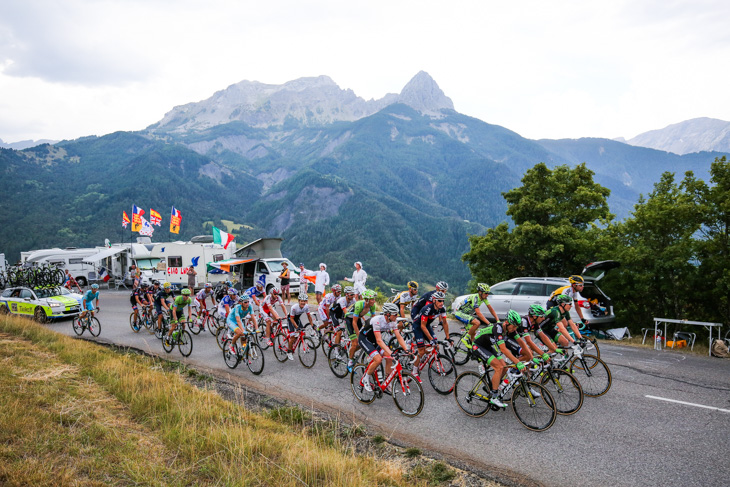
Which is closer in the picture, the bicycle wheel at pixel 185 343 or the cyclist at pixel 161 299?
the bicycle wheel at pixel 185 343

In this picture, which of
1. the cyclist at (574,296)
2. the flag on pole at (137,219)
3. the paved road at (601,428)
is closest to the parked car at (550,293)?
the cyclist at (574,296)

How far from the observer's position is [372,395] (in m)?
7.82

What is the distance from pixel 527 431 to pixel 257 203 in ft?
627

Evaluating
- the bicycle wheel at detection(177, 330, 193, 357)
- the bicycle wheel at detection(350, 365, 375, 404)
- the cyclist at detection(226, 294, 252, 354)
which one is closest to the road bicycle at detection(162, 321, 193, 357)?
the bicycle wheel at detection(177, 330, 193, 357)

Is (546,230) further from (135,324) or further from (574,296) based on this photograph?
(135,324)

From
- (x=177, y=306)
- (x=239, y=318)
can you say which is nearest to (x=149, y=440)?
(x=239, y=318)

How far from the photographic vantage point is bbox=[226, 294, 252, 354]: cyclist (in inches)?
392

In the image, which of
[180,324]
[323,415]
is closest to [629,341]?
[323,415]

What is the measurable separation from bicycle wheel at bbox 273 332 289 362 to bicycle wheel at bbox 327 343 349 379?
5.20 feet

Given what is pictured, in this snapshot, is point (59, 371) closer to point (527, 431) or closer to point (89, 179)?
point (527, 431)

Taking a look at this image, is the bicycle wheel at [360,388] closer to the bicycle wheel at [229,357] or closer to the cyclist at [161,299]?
the bicycle wheel at [229,357]

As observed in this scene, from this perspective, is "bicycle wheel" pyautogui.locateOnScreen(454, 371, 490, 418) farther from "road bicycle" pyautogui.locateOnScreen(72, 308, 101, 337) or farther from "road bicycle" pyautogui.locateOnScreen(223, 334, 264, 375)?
"road bicycle" pyautogui.locateOnScreen(72, 308, 101, 337)

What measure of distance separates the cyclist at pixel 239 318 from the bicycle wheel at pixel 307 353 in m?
1.37

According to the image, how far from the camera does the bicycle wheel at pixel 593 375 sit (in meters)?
7.69
